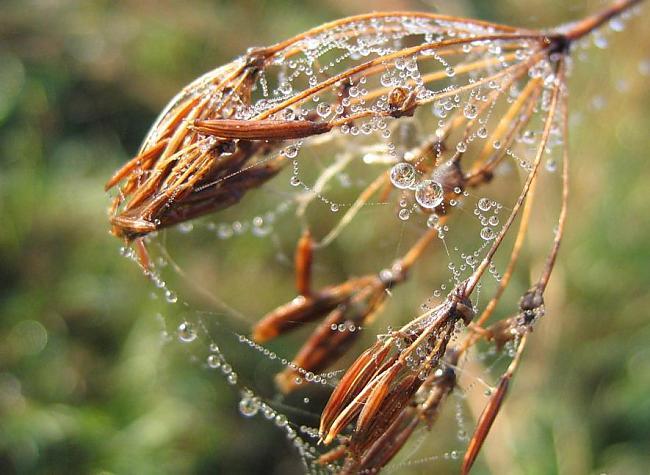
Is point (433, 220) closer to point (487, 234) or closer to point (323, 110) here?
point (487, 234)

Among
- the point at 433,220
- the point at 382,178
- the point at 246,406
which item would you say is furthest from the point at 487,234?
the point at 246,406

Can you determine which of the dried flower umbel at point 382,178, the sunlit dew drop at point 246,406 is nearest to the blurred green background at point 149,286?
the sunlit dew drop at point 246,406

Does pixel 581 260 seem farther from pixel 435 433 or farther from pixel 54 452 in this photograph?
pixel 54 452

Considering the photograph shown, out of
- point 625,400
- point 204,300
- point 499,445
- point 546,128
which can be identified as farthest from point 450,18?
point 204,300

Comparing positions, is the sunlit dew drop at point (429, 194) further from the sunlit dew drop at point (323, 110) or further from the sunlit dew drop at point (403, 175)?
the sunlit dew drop at point (323, 110)

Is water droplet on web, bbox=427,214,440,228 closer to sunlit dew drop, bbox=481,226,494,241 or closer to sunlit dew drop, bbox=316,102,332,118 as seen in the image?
sunlit dew drop, bbox=481,226,494,241

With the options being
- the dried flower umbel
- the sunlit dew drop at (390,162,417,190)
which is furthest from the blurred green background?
the sunlit dew drop at (390,162,417,190)
